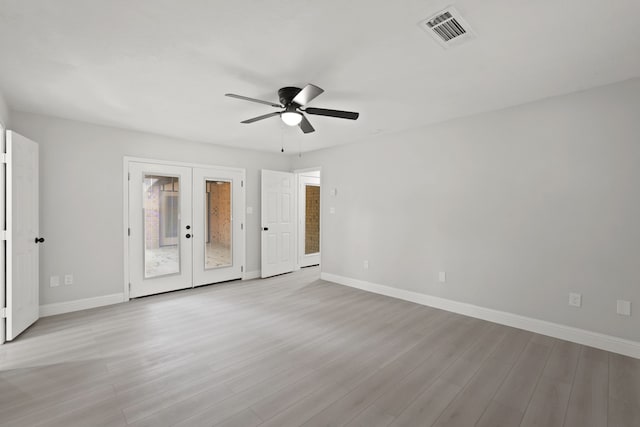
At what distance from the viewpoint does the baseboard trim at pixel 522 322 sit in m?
2.79

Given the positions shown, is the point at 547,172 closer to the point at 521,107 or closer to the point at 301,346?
the point at 521,107

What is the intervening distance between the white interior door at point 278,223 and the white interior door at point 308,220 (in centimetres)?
26

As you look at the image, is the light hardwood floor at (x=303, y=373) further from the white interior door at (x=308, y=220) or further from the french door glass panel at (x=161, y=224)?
the white interior door at (x=308, y=220)

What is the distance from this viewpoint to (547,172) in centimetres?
320

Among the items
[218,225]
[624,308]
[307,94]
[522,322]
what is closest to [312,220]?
[218,225]

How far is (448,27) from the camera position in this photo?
1969 mm

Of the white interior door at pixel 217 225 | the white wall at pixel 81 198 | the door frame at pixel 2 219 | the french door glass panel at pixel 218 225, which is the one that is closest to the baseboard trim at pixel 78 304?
the white wall at pixel 81 198

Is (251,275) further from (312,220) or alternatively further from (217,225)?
(312,220)

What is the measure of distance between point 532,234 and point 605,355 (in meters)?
1.25

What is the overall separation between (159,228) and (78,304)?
139 centimetres

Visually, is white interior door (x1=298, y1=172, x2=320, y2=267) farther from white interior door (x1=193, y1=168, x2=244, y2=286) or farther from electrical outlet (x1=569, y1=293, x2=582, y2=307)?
electrical outlet (x1=569, y1=293, x2=582, y2=307)

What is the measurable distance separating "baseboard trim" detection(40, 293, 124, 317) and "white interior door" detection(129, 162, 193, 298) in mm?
223

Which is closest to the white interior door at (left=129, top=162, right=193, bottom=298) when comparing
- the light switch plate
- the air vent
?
the light switch plate

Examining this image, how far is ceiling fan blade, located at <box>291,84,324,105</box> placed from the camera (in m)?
2.39
